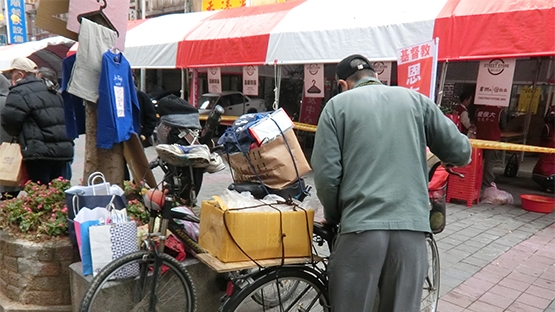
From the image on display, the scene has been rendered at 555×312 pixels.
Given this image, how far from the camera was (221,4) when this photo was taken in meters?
15.1

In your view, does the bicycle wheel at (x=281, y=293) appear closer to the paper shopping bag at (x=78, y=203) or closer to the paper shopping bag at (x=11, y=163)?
the paper shopping bag at (x=78, y=203)

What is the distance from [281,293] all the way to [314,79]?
7.38 m

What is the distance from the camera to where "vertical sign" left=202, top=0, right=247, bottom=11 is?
1477cm

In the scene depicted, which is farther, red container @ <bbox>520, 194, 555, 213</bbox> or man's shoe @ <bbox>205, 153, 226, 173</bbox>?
red container @ <bbox>520, 194, 555, 213</bbox>

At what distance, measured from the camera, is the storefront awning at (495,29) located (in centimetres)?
610

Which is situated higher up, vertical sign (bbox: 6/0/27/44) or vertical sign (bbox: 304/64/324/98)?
vertical sign (bbox: 6/0/27/44)

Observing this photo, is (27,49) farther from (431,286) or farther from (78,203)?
(431,286)

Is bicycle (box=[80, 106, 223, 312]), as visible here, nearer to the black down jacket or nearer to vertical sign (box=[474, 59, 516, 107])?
the black down jacket

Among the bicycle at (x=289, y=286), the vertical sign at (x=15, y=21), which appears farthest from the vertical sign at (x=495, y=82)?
the vertical sign at (x=15, y=21)

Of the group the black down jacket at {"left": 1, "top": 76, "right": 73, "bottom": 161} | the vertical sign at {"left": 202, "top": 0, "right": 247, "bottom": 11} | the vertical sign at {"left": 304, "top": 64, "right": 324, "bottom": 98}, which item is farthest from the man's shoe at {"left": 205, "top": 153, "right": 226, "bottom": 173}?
the vertical sign at {"left": 202, "top": 0, "right": 247, "bottom": 11}

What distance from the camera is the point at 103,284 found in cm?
252

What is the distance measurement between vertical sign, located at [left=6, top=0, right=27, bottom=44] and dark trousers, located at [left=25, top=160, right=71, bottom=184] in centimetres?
2179

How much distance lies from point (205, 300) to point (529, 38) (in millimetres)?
5964

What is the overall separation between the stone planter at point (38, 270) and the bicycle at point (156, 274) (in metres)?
0.73
